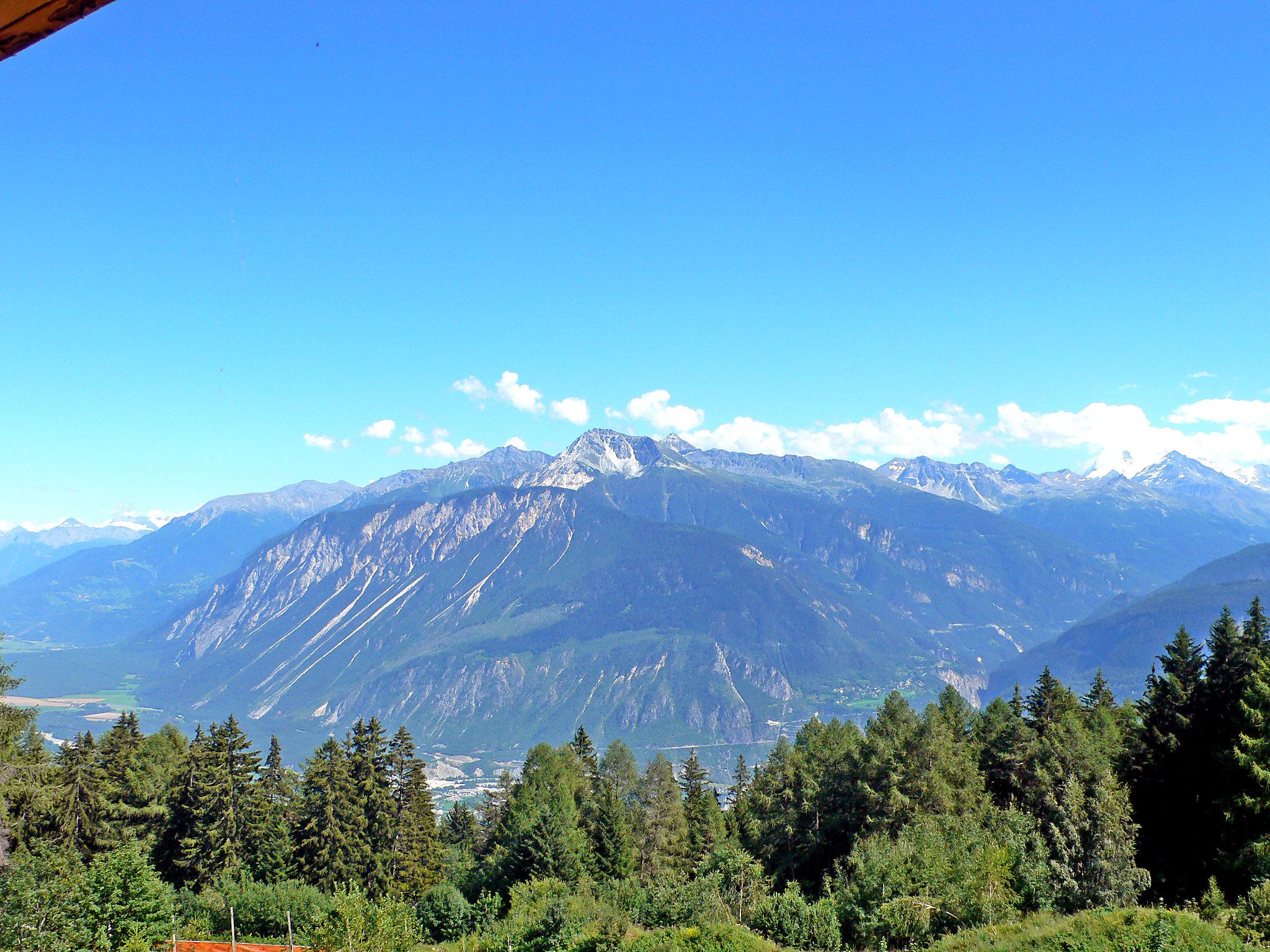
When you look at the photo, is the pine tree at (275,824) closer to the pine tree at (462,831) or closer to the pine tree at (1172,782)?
the pine tree at (462,831)

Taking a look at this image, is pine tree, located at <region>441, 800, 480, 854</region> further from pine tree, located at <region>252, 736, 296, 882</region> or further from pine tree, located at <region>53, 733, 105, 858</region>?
pine tree, located at <region>53, 733, 105, 858</region>

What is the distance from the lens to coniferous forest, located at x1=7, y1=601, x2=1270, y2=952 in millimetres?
32719

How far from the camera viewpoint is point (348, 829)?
64188 mm

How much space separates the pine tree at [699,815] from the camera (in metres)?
77.4

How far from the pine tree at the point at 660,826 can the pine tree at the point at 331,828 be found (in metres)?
24.5

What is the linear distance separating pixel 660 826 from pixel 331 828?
29.7m

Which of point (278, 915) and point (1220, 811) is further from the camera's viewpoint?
point (278, 915)

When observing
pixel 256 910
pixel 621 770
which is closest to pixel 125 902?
pixel 256 910

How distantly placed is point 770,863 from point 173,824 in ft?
153

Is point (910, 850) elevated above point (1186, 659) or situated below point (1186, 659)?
below

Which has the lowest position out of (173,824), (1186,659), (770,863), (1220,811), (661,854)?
(661,854)

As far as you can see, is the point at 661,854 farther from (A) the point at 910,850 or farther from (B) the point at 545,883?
(A) the point at 910,850

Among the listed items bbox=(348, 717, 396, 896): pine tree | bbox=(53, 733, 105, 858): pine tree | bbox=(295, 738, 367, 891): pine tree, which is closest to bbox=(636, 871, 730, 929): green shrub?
bbox=(295, 738, 367, 891): pine tree

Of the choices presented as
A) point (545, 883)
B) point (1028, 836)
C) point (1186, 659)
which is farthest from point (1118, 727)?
point (545, 883)
